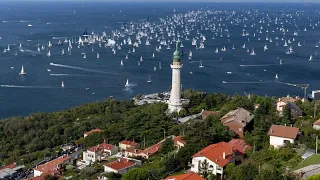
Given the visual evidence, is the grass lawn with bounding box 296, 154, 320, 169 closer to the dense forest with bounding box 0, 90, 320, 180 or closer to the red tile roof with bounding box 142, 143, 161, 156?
the dense forest with bounding box 0, 90, 320, 180

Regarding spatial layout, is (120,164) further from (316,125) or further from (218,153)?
(316,125)

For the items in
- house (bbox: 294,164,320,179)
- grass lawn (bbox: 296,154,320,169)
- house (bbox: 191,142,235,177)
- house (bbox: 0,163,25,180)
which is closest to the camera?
house (bbox: 294,164,320,179)

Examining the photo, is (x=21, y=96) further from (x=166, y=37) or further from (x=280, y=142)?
(x=166, y=37)

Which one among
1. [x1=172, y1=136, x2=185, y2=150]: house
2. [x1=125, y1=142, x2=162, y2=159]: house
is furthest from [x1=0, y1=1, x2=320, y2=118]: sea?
[x1=172, y1=136, x2=185, y2=150]: house

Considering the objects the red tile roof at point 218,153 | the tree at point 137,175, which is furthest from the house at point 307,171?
the tree at point 137,175

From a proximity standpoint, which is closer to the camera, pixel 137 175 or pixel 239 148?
pixel 137 175

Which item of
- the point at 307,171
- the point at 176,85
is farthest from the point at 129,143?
the point at 307,171

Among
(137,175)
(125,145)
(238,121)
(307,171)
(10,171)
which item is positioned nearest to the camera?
(307,171)
